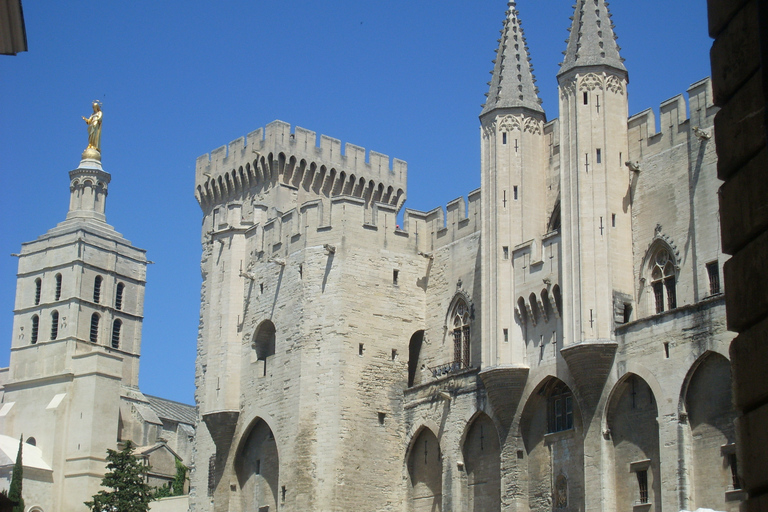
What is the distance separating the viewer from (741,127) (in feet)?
28.0

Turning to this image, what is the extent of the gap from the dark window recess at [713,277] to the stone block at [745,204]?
1900cm

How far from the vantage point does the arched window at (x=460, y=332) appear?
115 ft

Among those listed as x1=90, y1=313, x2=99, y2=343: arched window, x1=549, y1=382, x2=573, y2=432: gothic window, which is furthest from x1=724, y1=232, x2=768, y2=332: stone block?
x1=90, y1=313, x2=99, y2=343: arched window

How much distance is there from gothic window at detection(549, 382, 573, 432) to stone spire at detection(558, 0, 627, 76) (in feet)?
27.2

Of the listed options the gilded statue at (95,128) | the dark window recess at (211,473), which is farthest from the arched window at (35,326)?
the dark window recess at (211,473)

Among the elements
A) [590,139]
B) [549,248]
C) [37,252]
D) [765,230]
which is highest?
[37,252]

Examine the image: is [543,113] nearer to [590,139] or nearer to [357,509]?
[590,139]

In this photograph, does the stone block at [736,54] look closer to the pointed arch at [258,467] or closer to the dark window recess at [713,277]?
the dark window recess at [713,277]

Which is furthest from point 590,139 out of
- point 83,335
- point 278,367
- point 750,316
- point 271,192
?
point 83,335

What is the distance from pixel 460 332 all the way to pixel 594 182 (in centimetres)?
781

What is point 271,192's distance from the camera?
4162 centimetres

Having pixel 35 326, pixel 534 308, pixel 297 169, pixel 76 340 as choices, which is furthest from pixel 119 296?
pixel 534 308

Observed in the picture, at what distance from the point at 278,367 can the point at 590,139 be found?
40.3ft

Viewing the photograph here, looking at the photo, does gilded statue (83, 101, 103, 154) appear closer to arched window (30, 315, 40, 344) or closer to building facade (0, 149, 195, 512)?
building facade (0, 149, 195, 512)
